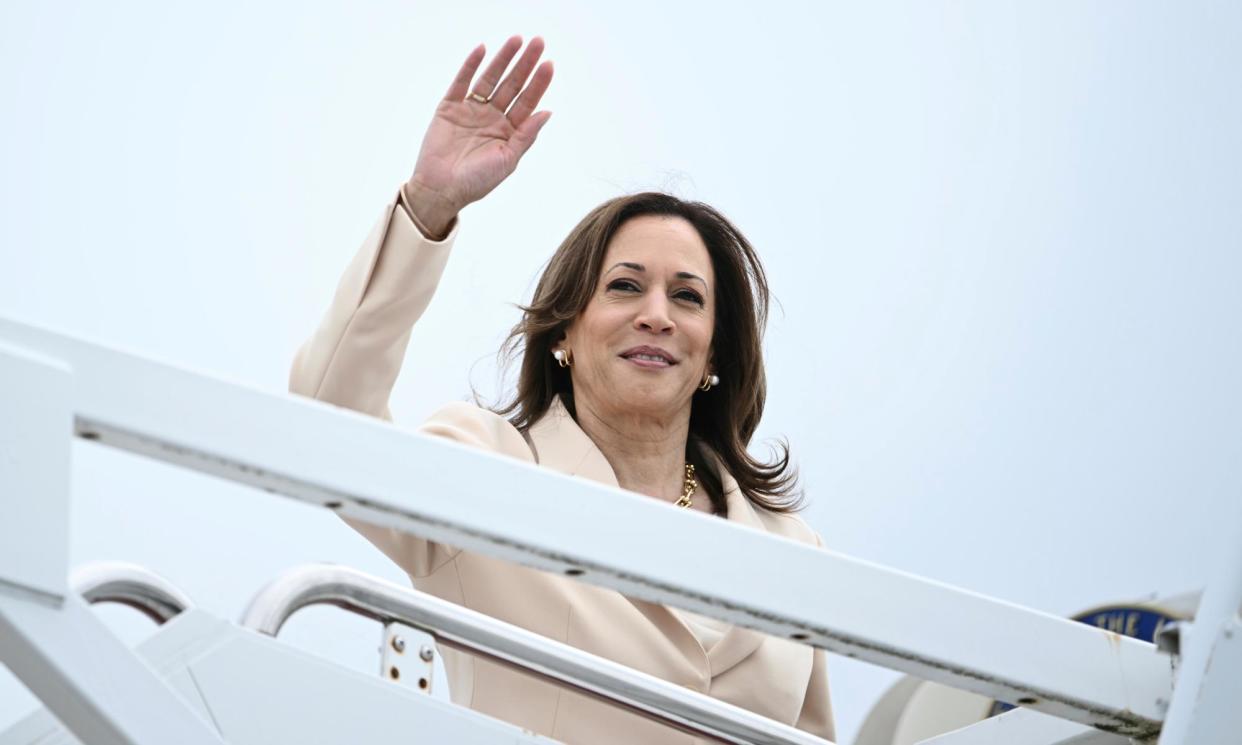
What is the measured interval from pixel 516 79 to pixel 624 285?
0.59 meters

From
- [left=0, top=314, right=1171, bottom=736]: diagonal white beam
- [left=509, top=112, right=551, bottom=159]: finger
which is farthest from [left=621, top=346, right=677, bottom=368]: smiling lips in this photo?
[left=0, top=314, right=1171, bottom=736]: diagonal white beam

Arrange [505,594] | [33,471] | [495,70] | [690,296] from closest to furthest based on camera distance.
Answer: [33,471] → [505,594] → [495,70] → [690,296]

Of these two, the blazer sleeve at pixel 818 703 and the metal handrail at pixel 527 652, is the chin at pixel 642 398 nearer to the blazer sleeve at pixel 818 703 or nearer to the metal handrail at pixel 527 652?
the blazer sleeve at pixel 818 703

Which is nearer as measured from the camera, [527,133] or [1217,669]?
[1217,669]

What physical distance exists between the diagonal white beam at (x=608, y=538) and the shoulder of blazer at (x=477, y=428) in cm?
131

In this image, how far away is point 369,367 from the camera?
2406mm

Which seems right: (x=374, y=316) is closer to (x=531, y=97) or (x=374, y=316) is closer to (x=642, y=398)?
(x=531, y=97)

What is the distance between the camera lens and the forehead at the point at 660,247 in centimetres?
322

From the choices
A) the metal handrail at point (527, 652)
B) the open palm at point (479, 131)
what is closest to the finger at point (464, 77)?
the open palm at point (479, 131)

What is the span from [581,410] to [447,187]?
2.52 feet

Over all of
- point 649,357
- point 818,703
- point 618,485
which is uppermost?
point 649,357

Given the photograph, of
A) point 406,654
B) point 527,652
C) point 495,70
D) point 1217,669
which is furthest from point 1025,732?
point 495,70

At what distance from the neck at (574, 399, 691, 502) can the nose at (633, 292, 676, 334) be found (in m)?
0.17

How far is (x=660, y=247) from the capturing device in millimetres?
3258
